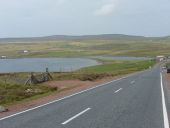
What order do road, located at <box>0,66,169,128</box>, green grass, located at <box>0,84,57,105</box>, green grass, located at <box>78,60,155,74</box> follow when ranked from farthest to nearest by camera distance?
green grass, located at <box>78,60,155,74</box> < green grass, located at <box>0,84,57,105</box> < road, located at <box>0,66,169,128</box>

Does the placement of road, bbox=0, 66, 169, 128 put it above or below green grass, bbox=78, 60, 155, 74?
above

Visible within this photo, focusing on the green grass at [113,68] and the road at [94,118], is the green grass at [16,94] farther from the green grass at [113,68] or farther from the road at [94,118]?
the green grass at [113,68]

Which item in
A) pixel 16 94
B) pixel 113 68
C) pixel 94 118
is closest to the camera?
pixel 94 118

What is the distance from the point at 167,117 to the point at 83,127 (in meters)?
3.86

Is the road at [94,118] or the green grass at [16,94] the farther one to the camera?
the green grass at [16,94]

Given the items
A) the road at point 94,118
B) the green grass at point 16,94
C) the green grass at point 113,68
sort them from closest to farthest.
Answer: the road at point 94,118, the green grass at point 16,94, the green grass at point 113,68

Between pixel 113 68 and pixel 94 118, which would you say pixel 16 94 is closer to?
pixel 94 118

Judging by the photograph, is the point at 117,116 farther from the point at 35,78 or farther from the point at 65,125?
the point at 35,78

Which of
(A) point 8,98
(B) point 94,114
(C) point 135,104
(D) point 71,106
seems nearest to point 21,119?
(B) point 94,114

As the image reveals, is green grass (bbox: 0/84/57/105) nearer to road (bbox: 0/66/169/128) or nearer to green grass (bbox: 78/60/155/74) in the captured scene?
road (bbox: 0/66/169/128)

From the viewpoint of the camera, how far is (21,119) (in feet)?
44.7

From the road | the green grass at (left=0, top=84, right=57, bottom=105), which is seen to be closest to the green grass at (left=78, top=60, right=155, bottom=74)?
the green grass at (left=0, top=84, right=57, bottom=105)

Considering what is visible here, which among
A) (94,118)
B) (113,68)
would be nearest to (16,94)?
(94,118)

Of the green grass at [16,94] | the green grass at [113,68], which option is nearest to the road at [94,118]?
the green grass at [16,94]
